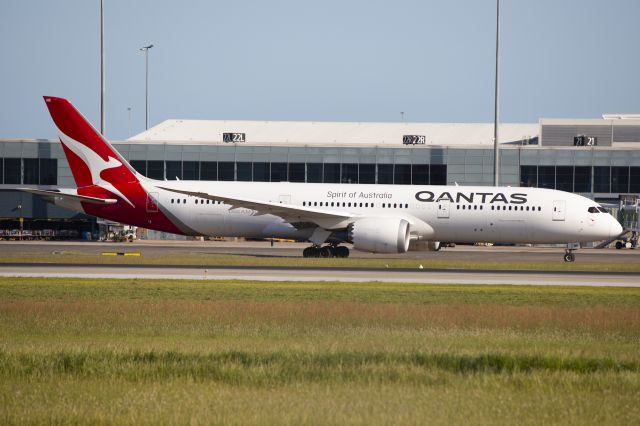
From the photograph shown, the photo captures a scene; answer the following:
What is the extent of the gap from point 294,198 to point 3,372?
34.6m

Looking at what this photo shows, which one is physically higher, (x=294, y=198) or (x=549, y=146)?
(x=549, y=146)

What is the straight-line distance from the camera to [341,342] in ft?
61.7

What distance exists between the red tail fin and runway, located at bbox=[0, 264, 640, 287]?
36.0 feet

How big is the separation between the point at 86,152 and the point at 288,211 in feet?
38.8

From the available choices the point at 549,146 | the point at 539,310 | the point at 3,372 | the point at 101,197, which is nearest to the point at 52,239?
the point at 101,197

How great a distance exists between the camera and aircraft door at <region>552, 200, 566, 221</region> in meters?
48.3

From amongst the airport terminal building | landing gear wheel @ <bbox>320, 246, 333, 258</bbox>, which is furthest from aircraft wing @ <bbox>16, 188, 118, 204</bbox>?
the airport terminal building

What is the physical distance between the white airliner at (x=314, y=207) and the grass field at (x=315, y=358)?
2026 cm

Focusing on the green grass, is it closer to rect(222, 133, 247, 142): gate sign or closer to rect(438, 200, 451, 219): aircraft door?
rect(438, 200, 451, 219): aircraft door

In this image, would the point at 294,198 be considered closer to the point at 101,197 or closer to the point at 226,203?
the point at 226,203

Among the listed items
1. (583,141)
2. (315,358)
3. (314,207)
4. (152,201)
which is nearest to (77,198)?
(152,201)

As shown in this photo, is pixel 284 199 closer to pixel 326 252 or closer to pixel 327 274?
pixel 326 252

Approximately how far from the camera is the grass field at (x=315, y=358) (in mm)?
12898

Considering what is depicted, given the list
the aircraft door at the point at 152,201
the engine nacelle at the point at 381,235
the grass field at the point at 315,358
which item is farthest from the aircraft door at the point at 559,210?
the aircraft door at the point at 152,201
